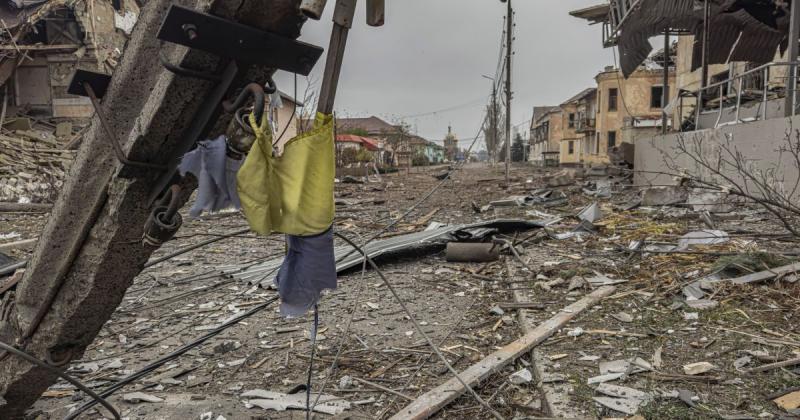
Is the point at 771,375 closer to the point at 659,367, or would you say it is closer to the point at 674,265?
the point at 659,367

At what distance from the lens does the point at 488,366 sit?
3.65 meters

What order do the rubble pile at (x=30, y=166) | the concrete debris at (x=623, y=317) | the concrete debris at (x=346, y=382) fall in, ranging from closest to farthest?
the concrete debris at (x=346, y=382), the concrete debris at (x=623, y=317), the rubble pile at (x=30, y=166)

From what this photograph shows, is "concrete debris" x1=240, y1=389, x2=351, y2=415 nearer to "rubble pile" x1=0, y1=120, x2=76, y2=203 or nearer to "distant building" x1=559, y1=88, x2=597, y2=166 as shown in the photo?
"rubble pile" x1=0, y1=120, x2=76, y2=203

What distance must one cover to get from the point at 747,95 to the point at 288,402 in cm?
1272

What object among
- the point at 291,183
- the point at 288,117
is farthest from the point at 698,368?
the point at 288,117

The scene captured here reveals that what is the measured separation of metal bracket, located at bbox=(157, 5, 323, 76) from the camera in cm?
126

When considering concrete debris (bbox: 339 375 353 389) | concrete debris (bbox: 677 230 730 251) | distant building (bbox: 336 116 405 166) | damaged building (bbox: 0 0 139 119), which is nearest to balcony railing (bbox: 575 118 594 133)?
distant building (bbox: 336 116 405 166)

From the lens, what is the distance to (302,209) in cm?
144

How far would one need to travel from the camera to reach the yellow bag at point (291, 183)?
136cm

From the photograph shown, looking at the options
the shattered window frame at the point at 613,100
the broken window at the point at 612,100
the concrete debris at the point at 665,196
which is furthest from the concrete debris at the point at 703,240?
the broken window at the point at 612,100

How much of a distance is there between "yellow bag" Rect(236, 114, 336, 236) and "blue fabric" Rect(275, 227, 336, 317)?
0.07 m

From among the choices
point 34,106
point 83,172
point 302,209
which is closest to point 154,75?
point 83,172

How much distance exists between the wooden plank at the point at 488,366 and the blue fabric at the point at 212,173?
2.16 meters

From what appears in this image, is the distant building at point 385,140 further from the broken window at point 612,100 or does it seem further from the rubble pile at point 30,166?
the rubble pile at point 30,166
